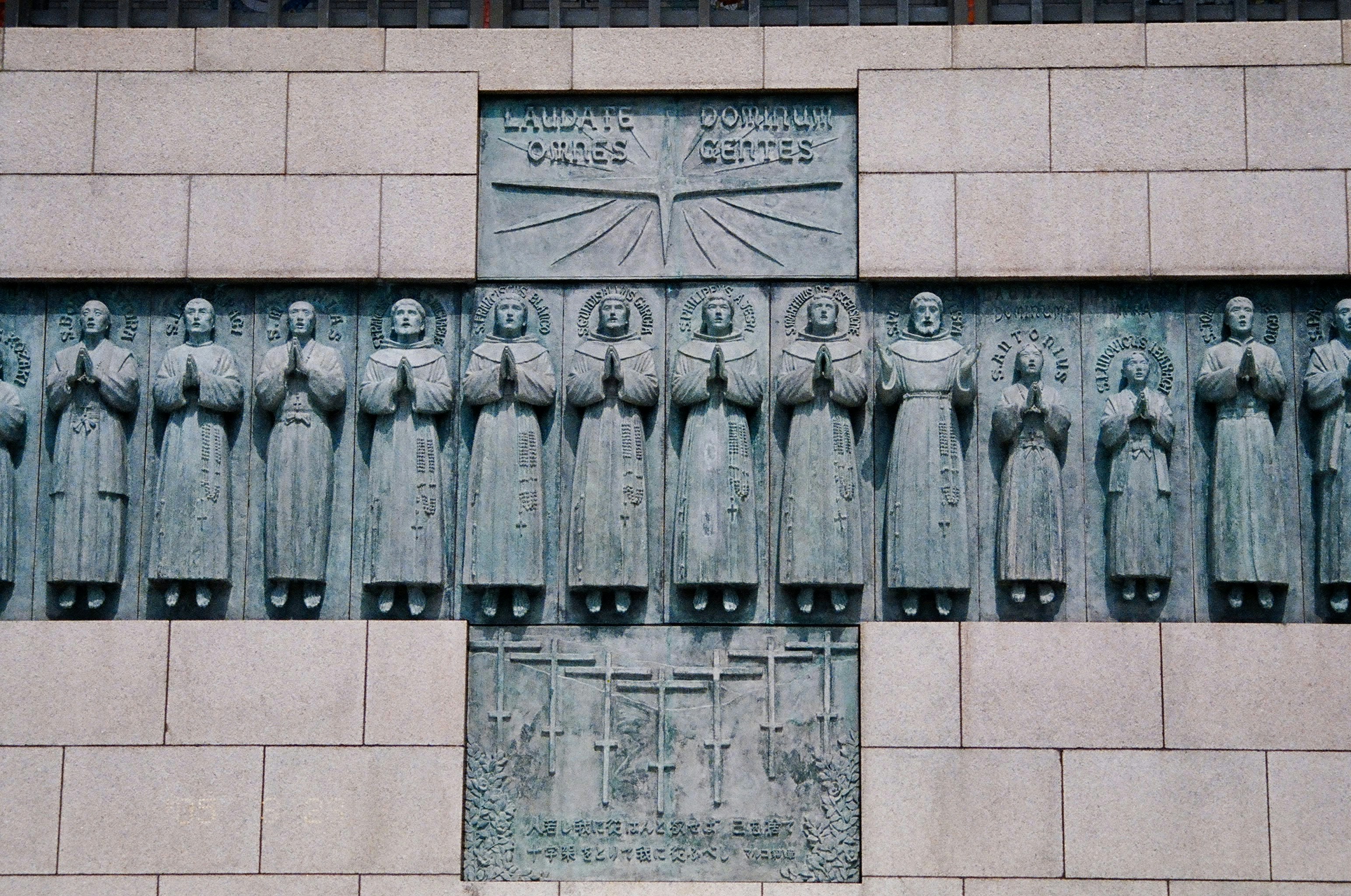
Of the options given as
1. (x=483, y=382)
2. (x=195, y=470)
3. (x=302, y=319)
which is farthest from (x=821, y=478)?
(x=195, y=470)

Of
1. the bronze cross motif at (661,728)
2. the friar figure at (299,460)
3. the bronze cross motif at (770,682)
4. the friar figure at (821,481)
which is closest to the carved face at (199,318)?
the friar figure at (299,460)

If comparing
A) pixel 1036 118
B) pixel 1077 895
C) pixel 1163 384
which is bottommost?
pixel 1077 895

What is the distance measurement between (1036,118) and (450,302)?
413cm

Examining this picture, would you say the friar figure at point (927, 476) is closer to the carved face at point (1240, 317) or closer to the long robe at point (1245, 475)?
the long robe at point (1245, 475)

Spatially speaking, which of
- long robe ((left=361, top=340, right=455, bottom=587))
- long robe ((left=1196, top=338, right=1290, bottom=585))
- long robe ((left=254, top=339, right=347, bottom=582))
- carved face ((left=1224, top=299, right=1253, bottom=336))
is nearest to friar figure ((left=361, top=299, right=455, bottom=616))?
long robe ((left=361, top=340, right=455, bottom=587))

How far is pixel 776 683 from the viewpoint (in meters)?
13.0

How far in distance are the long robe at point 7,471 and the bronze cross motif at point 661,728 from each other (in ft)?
13.5

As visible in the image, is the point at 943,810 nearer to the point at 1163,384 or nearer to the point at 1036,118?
the point at 1163,384

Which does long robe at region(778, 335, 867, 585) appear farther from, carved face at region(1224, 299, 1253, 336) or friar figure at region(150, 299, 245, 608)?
friar figure at region(150, 299, 245, 608)

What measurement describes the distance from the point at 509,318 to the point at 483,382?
47 centimetres

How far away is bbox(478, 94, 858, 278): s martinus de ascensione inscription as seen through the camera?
13.5m

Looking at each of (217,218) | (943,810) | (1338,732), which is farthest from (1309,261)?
(217,218)

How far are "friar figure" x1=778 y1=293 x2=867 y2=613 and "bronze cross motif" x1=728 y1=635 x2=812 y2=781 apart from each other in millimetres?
307

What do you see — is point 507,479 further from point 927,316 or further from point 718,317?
point 927,316
